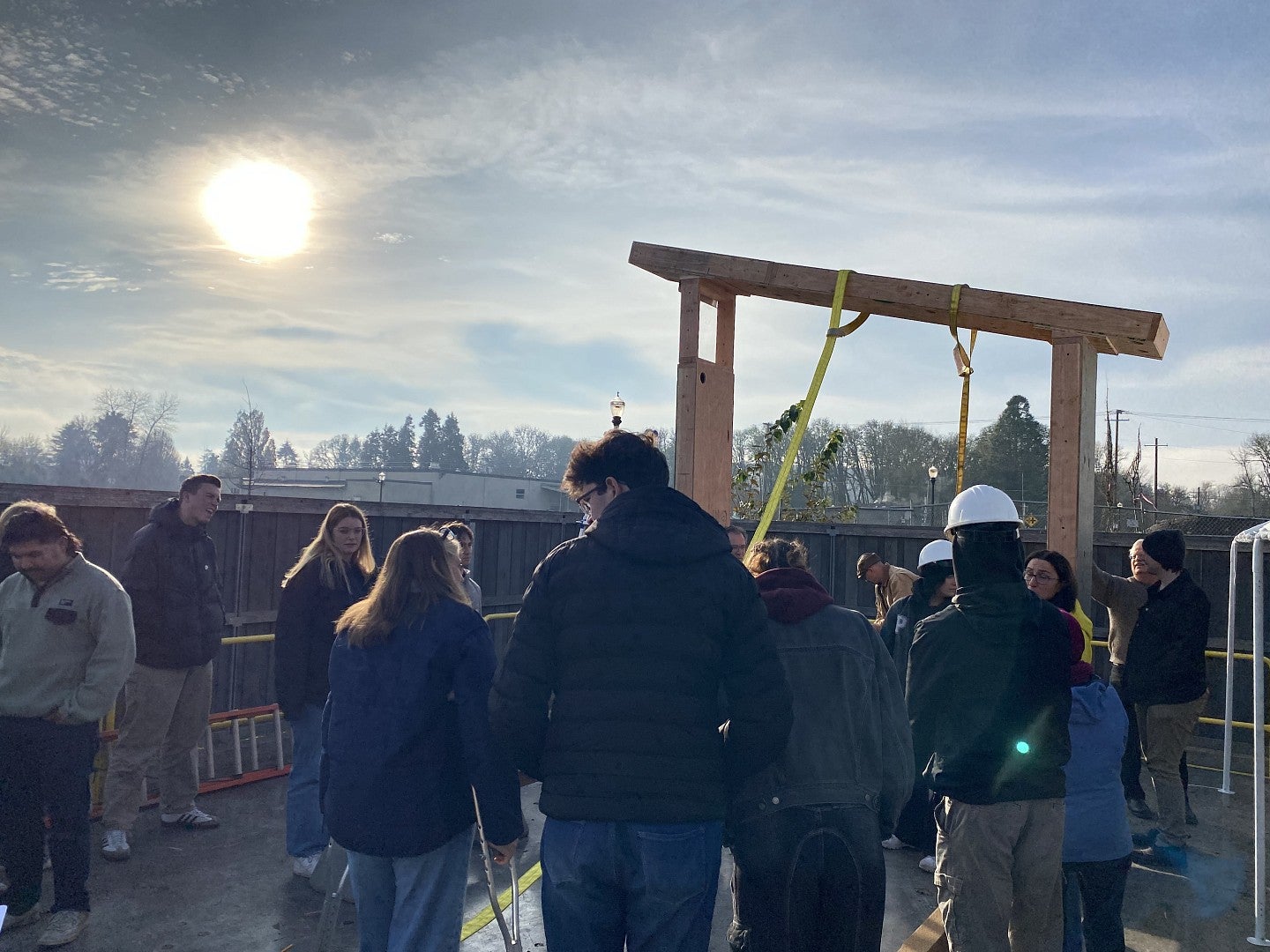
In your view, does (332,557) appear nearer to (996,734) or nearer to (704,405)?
(704,405)

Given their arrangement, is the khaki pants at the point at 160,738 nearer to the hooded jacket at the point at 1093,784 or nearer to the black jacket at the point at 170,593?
the black jacket at the point at 170,593

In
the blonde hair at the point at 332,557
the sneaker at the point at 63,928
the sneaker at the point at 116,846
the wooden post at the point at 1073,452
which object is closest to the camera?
the wooden post at the point at 1073,452

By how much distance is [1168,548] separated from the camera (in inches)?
231

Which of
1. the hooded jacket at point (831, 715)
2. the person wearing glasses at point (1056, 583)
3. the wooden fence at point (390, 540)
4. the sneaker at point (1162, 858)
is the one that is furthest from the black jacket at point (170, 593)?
the sneaker at point (1162, 858)

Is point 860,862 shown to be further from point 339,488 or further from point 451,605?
point 339,488

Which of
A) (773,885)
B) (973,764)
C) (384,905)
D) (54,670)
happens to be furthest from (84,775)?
(973,764)

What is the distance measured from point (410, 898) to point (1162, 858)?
503 cm

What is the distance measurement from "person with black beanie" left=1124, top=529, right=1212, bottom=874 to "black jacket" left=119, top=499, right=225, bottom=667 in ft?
20.4

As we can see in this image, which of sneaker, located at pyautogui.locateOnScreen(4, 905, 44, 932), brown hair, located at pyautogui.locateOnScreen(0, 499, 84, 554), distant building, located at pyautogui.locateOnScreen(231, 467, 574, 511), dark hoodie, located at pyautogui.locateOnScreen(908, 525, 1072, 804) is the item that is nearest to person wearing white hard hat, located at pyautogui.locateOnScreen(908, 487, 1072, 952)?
dark hoodie, located at pyautogui.locateOnScreen(908, 525, 1072, 804)

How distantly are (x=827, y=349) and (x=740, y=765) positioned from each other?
7.63 feet

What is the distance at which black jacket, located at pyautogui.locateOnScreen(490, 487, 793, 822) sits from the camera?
→ 94.5 inches

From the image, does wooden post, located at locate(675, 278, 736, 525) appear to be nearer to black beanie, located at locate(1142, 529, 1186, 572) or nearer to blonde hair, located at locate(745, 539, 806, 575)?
blonde hair, located at locate(745, 539, 806, 575)

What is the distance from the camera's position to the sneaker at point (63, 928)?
4180 mm

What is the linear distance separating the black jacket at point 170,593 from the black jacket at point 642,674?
4.07 metres
